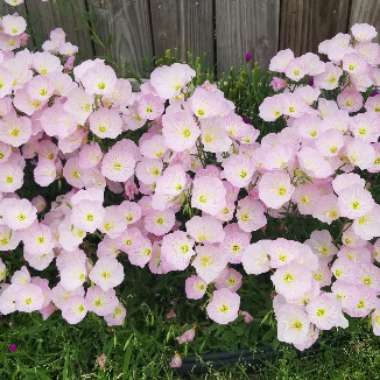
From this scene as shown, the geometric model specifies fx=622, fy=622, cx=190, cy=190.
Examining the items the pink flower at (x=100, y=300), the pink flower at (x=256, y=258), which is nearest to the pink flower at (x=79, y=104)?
the pink flower at (x=100, y=300)

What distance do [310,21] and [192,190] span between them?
114 centimetres

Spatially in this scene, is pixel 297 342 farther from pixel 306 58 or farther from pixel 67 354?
pixel 306 58

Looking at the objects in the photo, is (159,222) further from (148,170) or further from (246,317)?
(246,317)

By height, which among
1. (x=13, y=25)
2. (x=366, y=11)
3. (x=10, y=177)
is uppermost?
(x=13, y=25)

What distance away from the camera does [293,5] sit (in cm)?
247

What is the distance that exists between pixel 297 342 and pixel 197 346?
15.9 inches

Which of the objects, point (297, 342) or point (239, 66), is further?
point (239, 66)

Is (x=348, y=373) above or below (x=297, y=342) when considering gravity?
below

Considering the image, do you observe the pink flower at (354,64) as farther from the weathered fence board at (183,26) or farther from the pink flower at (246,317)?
the pink flower at (246,317)

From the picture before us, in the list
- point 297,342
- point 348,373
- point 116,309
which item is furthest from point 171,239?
point 348,373

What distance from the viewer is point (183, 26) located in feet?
8.39

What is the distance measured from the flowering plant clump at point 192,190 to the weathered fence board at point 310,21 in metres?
0.47

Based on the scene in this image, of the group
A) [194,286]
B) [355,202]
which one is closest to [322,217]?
[355,202]

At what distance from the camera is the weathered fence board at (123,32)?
8.24ft
